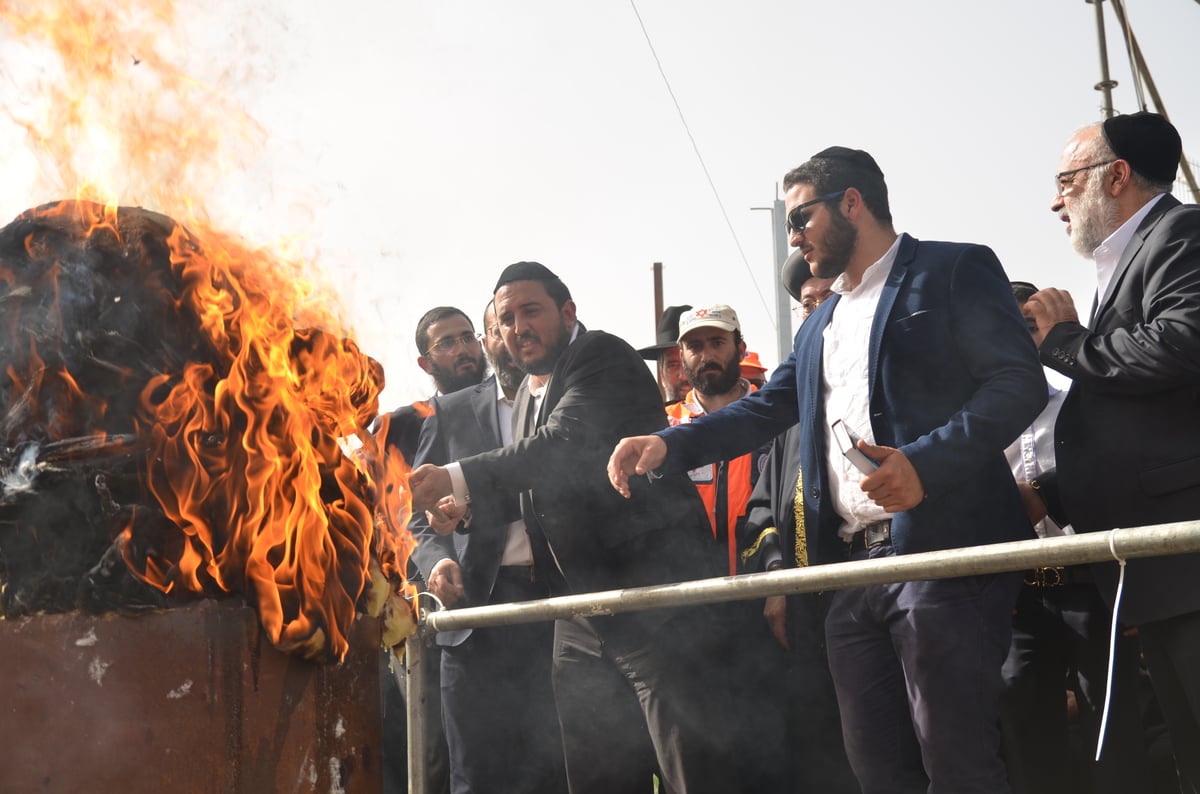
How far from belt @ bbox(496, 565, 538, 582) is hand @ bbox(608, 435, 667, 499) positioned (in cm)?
111

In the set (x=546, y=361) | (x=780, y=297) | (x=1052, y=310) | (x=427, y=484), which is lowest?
(x=427, y=484)

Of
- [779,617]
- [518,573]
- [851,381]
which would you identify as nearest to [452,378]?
[518,573]

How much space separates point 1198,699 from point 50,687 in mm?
2928

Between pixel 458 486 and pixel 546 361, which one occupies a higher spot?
pixel 546 361

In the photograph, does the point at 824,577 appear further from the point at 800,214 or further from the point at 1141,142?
the point at 1141,142

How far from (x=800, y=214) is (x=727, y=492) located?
1.90 m

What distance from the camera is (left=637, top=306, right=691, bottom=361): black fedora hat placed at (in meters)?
7.68

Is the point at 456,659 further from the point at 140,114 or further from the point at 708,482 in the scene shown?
the point at 140,114

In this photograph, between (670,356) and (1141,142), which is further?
(670,356)

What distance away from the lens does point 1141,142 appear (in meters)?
4.00

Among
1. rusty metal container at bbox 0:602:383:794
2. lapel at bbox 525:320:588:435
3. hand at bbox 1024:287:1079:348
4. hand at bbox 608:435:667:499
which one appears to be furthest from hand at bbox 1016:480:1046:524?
rusty metal container at bbox 0:602:383:794

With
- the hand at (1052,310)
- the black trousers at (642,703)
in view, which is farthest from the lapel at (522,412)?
the hand at (1052,310)

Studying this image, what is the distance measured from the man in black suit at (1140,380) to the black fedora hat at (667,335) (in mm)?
3768

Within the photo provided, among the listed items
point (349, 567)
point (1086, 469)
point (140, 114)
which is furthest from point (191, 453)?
point (1086, 469)
